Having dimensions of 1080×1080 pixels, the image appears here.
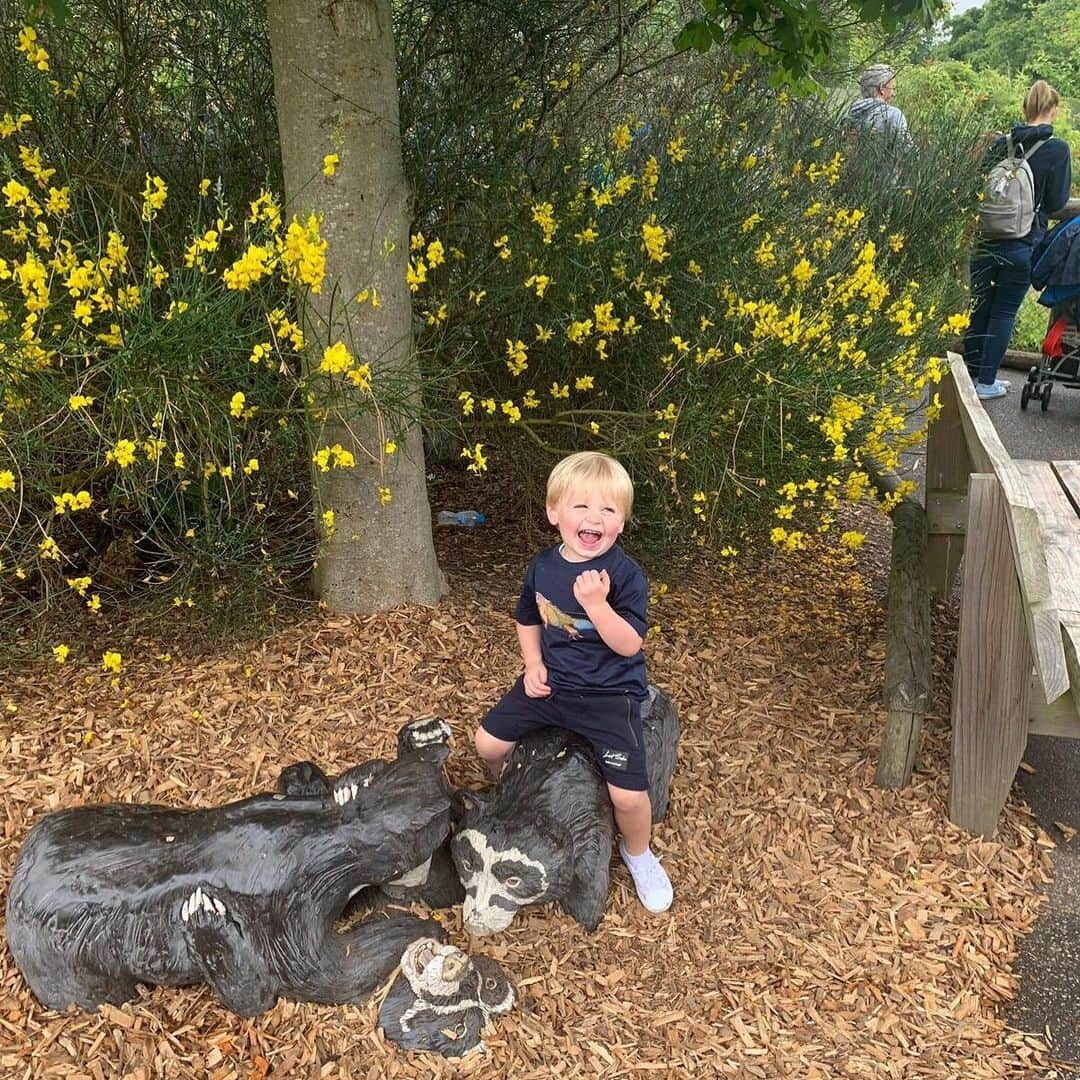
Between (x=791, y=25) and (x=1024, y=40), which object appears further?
(x=1024, y=40)

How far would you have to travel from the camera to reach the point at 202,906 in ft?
6.93

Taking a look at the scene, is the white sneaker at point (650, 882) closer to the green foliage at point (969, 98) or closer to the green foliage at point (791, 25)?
the green foliage at point (791, 25)

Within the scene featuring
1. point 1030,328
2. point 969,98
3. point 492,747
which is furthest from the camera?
point 1030,328

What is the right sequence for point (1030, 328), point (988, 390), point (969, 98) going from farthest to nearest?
point (1030, 328) < point (969, 98) < point (988, 390)

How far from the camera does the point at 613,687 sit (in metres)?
2.49

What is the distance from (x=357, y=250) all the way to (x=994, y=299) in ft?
18.2

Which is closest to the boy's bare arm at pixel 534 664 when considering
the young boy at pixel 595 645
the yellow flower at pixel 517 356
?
the young boy at pixel 595 645

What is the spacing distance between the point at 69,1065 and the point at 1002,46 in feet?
121

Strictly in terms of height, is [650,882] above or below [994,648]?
below

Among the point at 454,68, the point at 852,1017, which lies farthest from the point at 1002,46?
the point at 852,1017

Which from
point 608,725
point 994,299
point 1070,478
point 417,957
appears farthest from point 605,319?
point 994,299

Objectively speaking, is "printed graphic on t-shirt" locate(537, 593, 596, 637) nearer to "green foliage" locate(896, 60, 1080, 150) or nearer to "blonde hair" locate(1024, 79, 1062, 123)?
"blonde hair" locate(1024, 79, 1062, 123)

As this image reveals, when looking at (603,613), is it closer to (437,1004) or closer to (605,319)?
(437,1004)

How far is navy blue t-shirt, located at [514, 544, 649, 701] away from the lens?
2.44 meters
